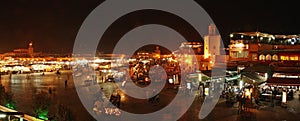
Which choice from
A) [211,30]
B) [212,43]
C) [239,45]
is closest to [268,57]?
[239,45]

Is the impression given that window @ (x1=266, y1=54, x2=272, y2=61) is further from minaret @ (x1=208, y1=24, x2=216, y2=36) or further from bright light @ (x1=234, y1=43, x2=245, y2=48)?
minaret @ (x1=208, y1=24, x2=216, y2=36)

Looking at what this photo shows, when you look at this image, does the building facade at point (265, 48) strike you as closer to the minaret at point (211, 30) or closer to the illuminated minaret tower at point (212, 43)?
the illuminated minaret tower at point (212, 43)

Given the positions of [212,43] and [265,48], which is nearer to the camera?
[265,48]

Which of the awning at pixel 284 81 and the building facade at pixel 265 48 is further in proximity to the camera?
the building facade at pixel 265 48

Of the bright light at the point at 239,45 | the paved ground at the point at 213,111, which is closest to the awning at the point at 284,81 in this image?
the paved ground at the point at 213,111

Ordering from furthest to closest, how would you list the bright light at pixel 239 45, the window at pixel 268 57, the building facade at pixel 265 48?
the bright light at pixel 239 45 → the window at pixel 268 57 → the building facade at pixel 265 48

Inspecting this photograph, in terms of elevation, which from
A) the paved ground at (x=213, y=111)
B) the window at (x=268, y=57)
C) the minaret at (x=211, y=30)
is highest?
the minaret at (x=211, y=30)

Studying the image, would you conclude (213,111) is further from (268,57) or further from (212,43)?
(212,43)

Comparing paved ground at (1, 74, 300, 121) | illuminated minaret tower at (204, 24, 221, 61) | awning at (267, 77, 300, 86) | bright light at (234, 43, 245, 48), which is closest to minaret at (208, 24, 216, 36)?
illuminated minaret tower at (204, 24, 221, 61)

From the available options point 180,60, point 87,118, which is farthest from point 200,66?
point 87,118

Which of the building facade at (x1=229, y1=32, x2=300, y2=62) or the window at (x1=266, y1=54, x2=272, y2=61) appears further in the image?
the window at (x1=266, y1=54, x2=272, y2=61)

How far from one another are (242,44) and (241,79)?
8.01 meters

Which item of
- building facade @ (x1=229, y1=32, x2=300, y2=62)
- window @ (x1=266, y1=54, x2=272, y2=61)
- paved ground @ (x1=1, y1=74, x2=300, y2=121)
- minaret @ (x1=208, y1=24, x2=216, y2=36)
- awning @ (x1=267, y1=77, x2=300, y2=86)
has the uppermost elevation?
minaret @ (x1=208, y1=24, x2=216, y2=36)

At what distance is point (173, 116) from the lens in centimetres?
974
